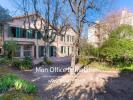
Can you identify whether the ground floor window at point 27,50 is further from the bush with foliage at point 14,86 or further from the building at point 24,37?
the bush with foliage at point 14,86

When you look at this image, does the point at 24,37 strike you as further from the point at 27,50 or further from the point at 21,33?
the point at 27,50

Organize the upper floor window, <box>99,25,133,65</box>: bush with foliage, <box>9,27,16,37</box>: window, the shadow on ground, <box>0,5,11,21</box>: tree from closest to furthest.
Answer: the shadow on ground → <box>99,25,133,65</box>: bush with foliage → <box>0,5,11,21</box>: tree → <box>9,27,16,37</box>: window → the upper floor window

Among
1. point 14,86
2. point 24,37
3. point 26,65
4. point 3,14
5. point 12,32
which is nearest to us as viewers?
point 14,86

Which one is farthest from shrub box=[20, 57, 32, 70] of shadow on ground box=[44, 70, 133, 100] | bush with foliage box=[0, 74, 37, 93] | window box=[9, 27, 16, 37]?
window box=[9, 27, 16, 37]

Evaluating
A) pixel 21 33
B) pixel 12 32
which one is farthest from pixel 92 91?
pixel 21 33

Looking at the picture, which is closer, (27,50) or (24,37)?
(24,37)

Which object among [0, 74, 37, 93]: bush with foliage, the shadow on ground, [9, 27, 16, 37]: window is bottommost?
the shadow on ground

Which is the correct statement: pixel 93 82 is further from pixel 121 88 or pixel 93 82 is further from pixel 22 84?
pixel 22 84

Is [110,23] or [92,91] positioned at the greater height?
[110,23]

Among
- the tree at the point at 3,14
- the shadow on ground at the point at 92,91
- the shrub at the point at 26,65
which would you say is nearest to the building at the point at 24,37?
the tree at the point at 3,14

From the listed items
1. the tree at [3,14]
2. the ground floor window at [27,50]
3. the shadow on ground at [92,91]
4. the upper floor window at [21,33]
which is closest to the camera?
the shadow on ground at [92,91]

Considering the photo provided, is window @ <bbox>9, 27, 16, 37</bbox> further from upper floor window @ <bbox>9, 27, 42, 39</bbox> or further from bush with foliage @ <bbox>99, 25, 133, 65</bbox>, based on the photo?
bush with foliage @ <bbox>99, 25, 133, 65</bbox>

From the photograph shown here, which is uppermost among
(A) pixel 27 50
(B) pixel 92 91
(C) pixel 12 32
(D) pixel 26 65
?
(C) pixel 12 32

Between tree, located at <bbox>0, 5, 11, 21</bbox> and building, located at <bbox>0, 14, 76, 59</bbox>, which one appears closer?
tree, located at <bbox>0, 5, 11, 21</bbox>
